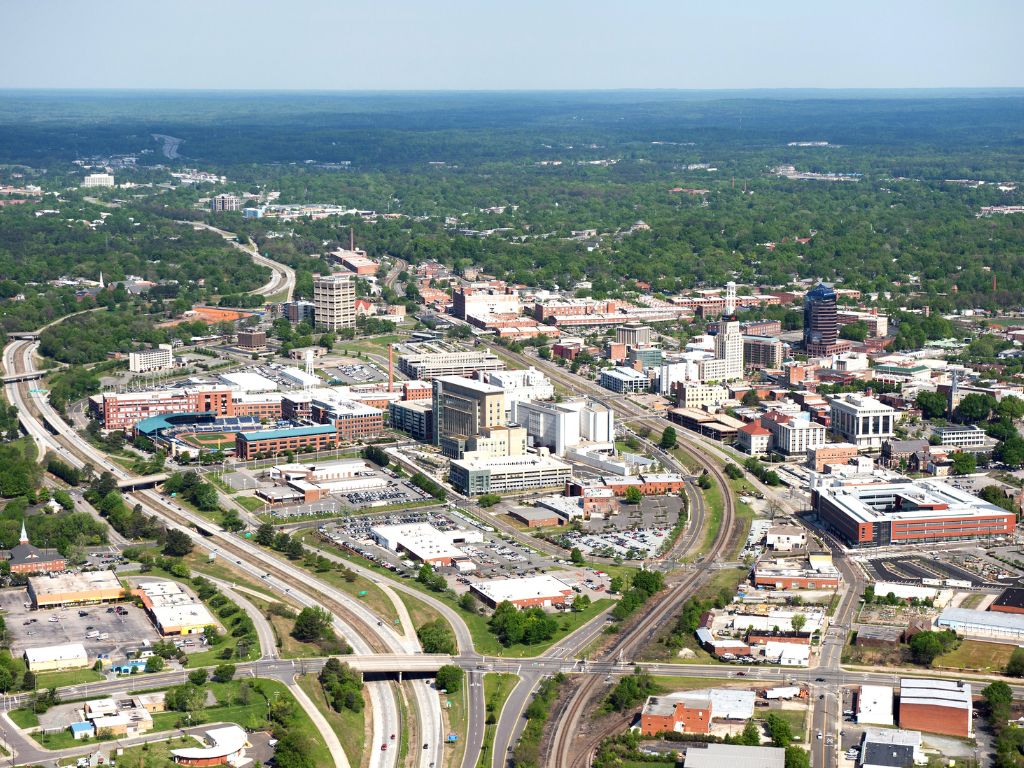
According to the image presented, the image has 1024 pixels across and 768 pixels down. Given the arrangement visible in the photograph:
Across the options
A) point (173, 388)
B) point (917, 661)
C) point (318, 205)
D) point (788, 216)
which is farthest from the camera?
point (318, 205)

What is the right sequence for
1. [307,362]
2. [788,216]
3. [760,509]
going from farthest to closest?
[788,216], [307,362], [760,509]

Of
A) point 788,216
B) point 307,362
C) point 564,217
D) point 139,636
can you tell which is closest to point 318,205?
point 564,217

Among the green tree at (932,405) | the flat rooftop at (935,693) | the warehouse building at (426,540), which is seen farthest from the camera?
the green tree at (932,405)

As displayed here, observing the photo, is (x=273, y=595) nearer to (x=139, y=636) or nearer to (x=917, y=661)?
(x=139, y=636)

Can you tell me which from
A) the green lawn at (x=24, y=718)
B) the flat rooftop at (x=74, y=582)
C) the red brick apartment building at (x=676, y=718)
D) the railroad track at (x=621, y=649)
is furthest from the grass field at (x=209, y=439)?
the red brick apartment building at (x=676, y=718)

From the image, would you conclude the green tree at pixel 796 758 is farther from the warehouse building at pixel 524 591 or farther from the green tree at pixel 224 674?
the green tree at pixel 224 674

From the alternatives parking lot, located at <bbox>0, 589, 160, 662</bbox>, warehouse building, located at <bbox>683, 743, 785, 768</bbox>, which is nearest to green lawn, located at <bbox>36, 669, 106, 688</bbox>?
parking lot, located at <bbox>0, 589, 160, 662</bbox>

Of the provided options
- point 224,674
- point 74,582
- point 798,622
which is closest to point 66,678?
point 224,674
